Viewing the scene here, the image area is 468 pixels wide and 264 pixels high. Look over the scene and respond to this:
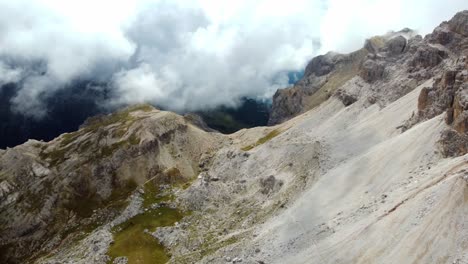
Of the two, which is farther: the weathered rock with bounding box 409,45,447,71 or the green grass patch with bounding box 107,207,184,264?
the weathered rock with bounding box 409,45,447,71

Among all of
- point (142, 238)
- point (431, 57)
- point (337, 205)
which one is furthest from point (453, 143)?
point (142, 238)

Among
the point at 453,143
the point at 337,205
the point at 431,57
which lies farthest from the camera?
the point at 431,57

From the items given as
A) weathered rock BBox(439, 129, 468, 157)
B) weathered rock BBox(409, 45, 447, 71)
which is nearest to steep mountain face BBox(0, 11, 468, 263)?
weathered rock BBox(439, 129, 468, 157)

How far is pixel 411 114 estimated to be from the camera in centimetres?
16175

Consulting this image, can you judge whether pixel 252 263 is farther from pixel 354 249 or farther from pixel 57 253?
pixel 57 253

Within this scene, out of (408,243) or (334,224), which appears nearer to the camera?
(408,243)

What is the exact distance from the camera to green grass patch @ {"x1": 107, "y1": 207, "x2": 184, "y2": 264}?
161 metres

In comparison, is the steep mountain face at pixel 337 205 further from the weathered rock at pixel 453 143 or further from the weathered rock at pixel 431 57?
the weathered rock at pixel 431 57

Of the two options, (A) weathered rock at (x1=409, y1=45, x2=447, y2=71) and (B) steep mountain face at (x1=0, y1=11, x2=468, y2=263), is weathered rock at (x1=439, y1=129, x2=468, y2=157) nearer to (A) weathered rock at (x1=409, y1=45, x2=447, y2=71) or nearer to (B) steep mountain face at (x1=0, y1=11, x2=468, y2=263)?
(B) steep mountain face at (x1=0, y1=11, x2=468, y2=263)

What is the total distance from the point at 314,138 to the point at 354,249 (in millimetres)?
91832

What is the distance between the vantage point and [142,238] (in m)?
172

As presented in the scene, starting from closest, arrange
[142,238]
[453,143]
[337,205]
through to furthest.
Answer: [453,143], [337,205], [142,238]

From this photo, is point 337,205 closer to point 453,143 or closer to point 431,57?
point 453,143

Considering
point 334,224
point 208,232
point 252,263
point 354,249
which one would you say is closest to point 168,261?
point 208,232
